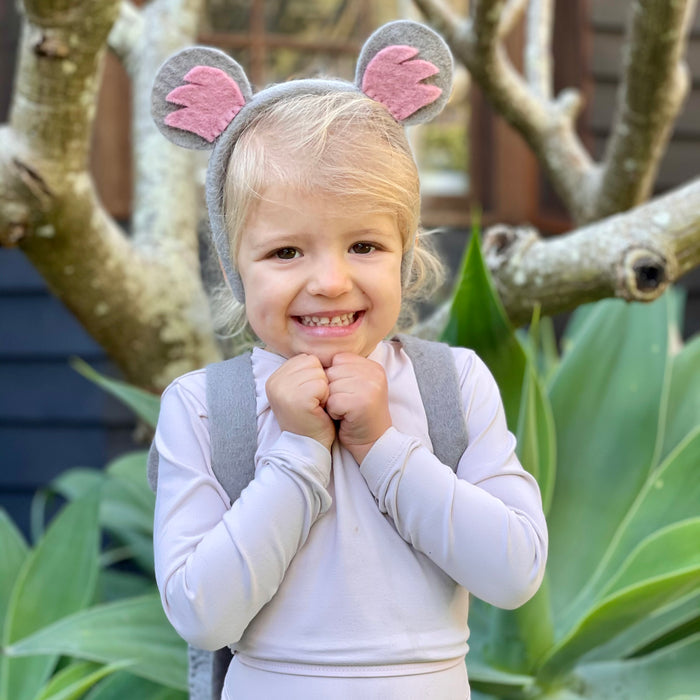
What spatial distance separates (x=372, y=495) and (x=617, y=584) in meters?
0.56

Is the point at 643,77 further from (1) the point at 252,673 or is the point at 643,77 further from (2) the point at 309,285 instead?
(1) the point at 252,673

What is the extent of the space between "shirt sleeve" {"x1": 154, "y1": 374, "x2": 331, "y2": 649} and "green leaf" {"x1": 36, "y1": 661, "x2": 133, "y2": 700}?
1.74 feet

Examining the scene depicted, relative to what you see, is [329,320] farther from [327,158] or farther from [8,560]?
[8,560]

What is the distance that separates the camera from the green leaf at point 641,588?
1.09 meters

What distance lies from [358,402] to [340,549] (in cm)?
13

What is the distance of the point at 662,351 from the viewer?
1507mm

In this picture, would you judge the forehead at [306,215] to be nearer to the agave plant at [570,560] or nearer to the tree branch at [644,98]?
the agave plant at [570,560]

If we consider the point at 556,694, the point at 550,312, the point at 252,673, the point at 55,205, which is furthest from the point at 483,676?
the point at 55,205

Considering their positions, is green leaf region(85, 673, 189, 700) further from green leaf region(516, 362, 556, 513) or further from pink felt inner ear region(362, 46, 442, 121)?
pink felt inner ear region(362, 46, 442, 121)

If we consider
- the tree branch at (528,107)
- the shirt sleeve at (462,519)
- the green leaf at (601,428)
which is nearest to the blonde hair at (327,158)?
the shirt sleeve at (462,519)

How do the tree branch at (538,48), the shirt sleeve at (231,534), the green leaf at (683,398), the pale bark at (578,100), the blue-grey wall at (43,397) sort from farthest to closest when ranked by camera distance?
1. the blue-grey wall at (43,397)
2. the tree branch at (538,48)
3. the pale bark at (578,100)
4. the green leaf at (683,398)
5. the shirt sleeve at (231,534)

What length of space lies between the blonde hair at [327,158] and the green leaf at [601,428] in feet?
2.38

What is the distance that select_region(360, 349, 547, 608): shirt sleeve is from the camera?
77cm

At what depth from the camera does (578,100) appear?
2.12 metres
